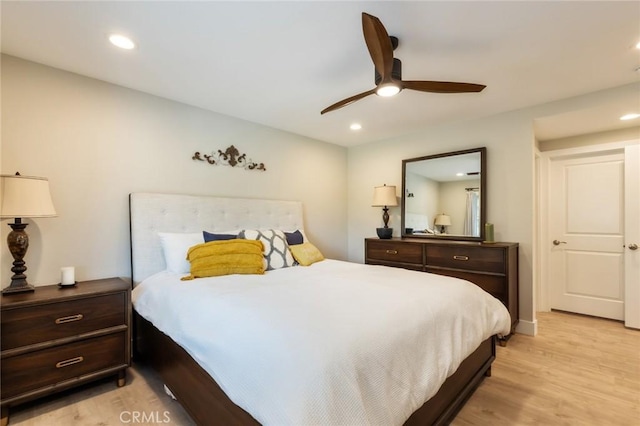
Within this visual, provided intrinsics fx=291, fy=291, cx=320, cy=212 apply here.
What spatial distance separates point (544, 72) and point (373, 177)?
8.12ft

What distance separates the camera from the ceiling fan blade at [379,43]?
4.82 feet

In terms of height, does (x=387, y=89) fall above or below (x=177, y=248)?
above

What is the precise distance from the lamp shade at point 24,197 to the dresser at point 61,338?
1.81ft

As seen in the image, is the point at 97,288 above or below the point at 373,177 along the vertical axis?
below

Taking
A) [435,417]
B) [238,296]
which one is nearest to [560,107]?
[435,417]

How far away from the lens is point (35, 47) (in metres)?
2.05

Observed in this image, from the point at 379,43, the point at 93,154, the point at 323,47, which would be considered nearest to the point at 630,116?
the point at 379,43

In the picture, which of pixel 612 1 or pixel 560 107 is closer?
pixel 612 1

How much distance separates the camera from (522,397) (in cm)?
200

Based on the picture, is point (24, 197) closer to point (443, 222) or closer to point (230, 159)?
point (230, 159)

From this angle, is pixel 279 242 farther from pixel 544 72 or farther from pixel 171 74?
pixel 544 72

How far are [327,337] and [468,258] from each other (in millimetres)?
2454

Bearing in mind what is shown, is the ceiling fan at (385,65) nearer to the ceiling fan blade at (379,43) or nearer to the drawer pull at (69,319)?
the ceiling fan blade at (379,43)

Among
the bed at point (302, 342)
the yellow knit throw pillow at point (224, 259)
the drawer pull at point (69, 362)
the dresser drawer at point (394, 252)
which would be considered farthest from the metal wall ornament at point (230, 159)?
the drawer pull at point (69, 362)
